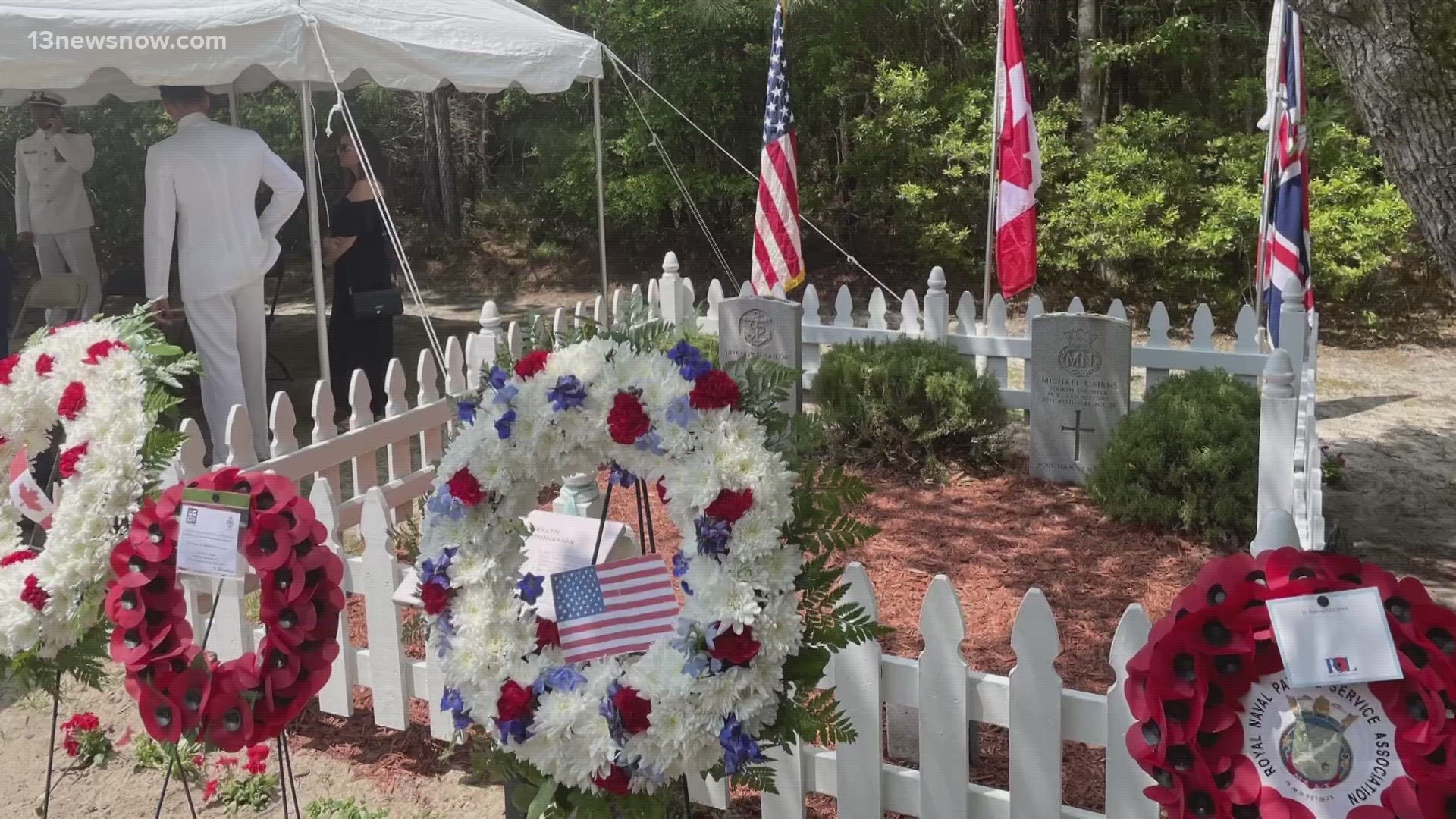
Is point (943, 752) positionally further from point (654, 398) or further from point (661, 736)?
point (654, 398)

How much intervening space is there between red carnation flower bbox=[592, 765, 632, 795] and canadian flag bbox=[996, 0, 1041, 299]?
20.2 ft

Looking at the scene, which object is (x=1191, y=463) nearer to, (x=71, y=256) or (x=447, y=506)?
(x=447, y=506)

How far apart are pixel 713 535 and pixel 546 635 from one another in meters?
0.55

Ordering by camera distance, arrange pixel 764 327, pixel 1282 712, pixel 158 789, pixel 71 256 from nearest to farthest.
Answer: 1. pixel 1282 712
2. pixel 158 789
3. pixel 764 327
4. pixel 71 256

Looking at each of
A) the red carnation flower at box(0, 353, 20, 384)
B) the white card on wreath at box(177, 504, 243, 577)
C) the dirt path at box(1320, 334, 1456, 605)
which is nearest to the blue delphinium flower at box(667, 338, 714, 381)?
the white card on wreath at box(177, 504, 243, 577)

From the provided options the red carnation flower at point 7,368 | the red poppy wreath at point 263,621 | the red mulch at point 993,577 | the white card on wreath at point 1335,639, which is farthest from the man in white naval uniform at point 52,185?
the white card on wreath at point 1335,639

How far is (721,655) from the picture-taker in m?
2.79

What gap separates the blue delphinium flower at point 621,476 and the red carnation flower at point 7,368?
1.83 meters

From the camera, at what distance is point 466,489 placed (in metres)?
3.05

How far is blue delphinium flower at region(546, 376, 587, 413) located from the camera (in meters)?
2.99

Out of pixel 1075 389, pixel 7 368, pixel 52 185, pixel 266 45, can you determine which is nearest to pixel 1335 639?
pixel 7 368

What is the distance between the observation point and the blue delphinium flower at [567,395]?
299cm

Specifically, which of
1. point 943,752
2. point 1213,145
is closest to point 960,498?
point 943,752

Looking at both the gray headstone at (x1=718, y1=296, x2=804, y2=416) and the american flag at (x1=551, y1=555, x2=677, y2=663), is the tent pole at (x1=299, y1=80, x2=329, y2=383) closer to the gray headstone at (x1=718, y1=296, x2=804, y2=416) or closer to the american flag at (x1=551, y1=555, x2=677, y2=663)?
the gray headstone at (x1=718, y1=296, x2=804, y2=416)
